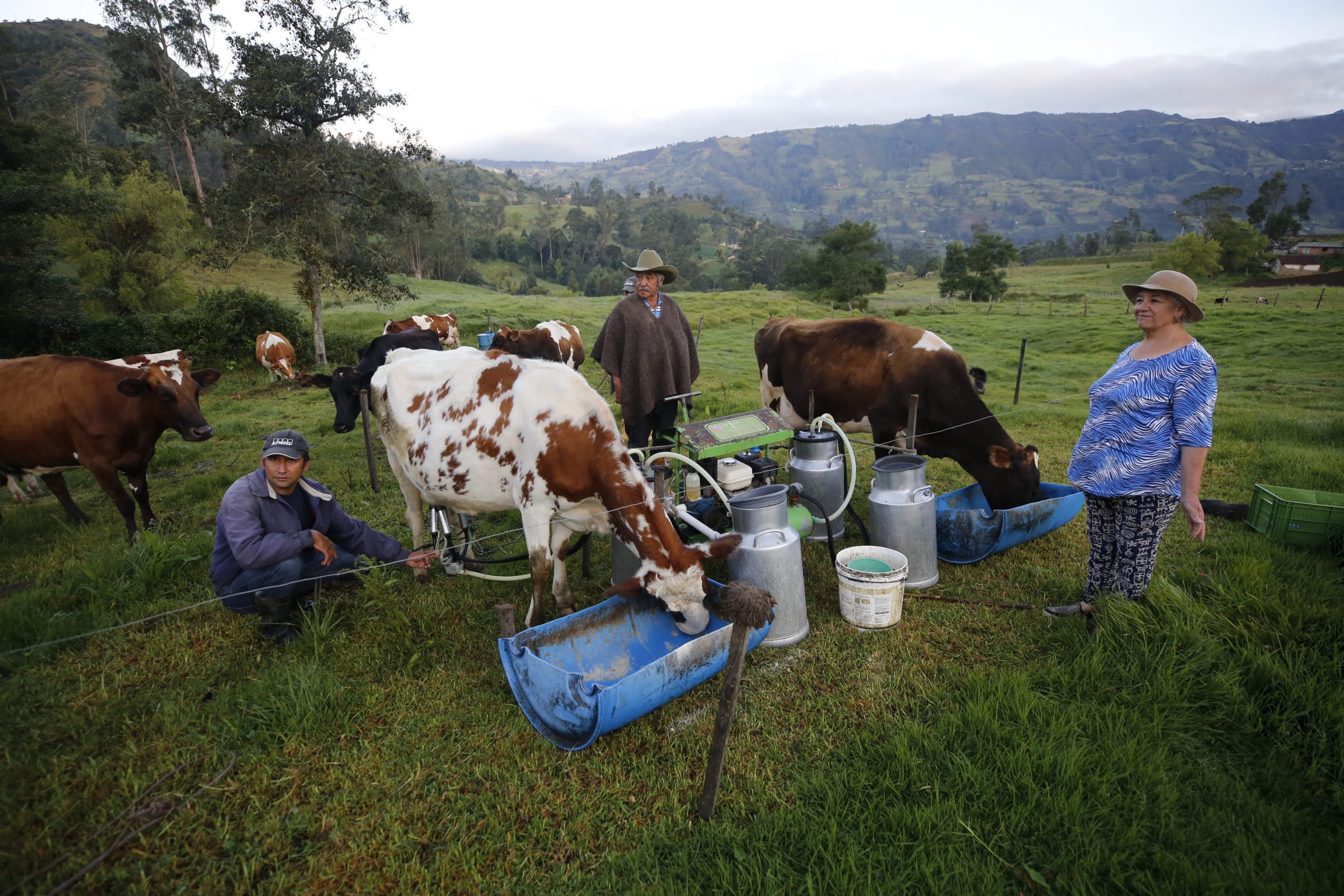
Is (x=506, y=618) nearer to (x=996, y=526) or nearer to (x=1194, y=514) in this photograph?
(x=1194, y=514)

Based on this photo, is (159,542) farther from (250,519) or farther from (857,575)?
(857,575)

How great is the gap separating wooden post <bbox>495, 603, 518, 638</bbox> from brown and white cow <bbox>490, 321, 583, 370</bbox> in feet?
19.3

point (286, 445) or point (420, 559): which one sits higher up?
point (286, 445)

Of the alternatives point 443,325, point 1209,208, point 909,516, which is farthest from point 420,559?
point 1209,208

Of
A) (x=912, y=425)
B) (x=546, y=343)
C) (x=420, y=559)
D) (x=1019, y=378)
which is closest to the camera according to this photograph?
(x=420, y=559)

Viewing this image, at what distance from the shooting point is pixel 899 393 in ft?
20.7

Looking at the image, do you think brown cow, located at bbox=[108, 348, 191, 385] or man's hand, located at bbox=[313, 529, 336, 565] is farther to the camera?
brown cow, located at bbox=[108, 348, 191, 385]

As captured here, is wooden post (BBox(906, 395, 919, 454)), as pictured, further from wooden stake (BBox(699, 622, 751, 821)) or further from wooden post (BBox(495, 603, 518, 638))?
wooden post (BBox(495, 603, 518, 638))

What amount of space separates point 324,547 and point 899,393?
5.20 metres

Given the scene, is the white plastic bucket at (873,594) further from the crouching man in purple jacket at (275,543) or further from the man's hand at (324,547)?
the man's hand at (324,547)

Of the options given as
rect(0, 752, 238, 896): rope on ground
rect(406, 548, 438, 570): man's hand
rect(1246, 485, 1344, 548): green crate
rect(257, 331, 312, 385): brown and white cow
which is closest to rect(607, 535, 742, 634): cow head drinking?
rect(406, 548, 438, 570): man's hand

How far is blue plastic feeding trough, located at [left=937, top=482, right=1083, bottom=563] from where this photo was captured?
5094 mm

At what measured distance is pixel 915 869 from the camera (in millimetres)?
2543

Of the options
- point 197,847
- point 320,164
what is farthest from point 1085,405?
point 320,164
